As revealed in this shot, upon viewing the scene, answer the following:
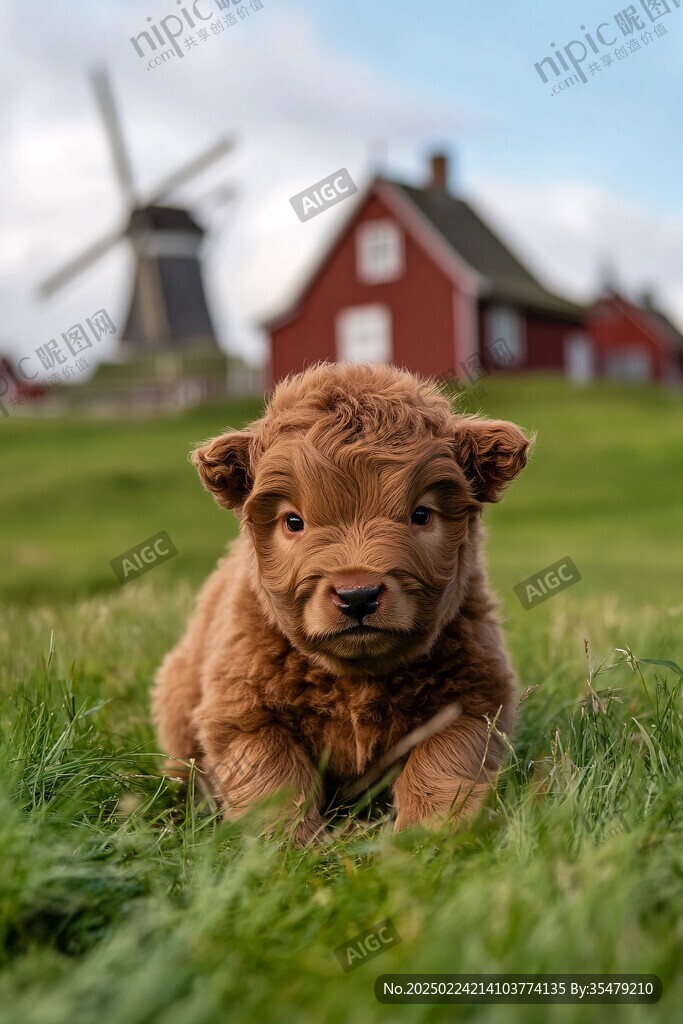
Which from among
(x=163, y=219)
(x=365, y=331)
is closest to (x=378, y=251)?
(x=365, y=331)

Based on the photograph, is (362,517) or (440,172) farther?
(440,172)

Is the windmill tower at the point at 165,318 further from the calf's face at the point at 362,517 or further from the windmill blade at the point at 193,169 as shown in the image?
the calf's face at the point at 362,517

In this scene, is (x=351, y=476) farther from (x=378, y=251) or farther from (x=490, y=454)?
(x=378, y=251)

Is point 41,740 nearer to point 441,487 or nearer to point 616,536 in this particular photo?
point 441,487

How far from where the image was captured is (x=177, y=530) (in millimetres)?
20297

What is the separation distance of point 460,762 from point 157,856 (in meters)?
1.15

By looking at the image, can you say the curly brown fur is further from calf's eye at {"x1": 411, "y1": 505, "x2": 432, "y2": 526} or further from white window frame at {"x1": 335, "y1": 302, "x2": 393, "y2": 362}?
white window frame at {"x1": 335, "y1": 302, "x2": 393, "y2": 362}

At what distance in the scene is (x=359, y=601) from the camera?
331cm

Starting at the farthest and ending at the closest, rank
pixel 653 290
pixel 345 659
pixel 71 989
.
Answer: pixel 653 290 < pixel 345 659 < pixel 71 989

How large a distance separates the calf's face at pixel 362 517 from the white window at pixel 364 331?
3124 cm

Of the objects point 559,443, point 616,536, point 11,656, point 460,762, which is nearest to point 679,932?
point 460,762

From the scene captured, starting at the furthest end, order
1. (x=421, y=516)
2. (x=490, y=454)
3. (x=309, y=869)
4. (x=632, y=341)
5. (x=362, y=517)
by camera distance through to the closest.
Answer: (x=632, y=341) < (x=490, y=454) < (x=421, y=516) < (x=362, y=517) < (x=309, y=869)

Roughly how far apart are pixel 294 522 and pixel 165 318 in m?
39.0

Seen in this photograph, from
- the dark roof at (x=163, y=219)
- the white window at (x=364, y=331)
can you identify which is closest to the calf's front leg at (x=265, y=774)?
the white window at (x=364, y=331)
